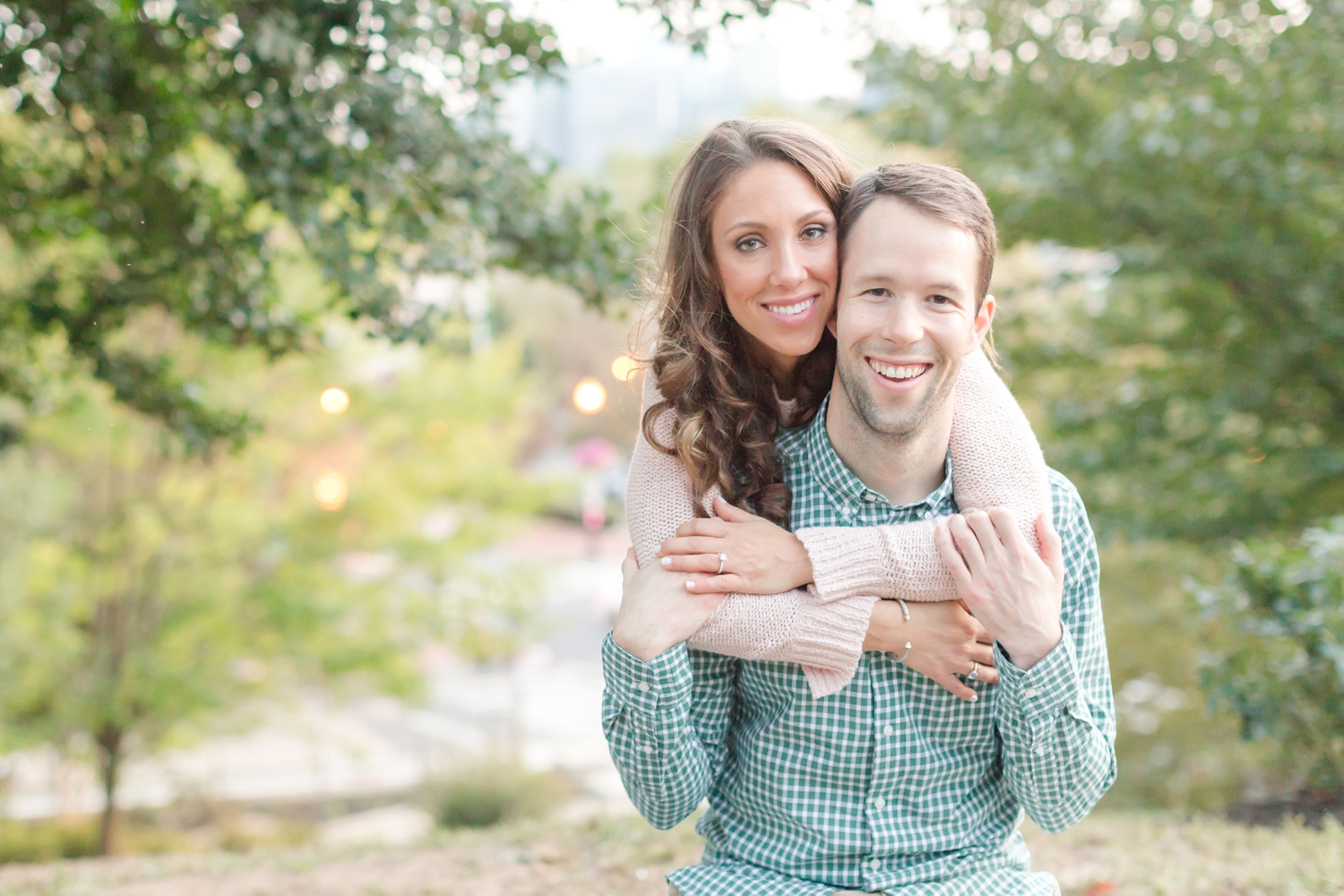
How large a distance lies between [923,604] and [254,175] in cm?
235

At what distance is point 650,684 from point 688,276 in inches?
33.3

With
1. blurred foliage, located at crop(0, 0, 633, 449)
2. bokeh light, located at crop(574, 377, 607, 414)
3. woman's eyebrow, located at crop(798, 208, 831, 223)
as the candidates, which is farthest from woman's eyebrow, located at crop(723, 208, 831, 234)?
bokeh light, located at crop(574, 377, 607, 414)

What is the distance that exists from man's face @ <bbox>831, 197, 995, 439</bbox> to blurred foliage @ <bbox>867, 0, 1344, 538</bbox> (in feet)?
10.3

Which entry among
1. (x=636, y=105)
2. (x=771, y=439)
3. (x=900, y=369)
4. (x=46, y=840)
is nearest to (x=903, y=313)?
(x=900, y=369)

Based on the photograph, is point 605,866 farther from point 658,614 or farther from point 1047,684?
point 1047,684

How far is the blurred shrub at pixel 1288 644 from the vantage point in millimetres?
3180

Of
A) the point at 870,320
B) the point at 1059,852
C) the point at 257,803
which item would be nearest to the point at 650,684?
the point at 870,320

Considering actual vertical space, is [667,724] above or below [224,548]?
above

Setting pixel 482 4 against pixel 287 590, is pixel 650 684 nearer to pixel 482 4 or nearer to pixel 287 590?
pixel 482 4

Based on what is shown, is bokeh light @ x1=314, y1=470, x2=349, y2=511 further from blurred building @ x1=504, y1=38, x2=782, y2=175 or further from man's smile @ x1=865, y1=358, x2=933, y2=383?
blurred building @ x1=504, y1=38, x2=782, y2=175

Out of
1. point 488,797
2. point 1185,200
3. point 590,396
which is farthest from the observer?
point 488,797

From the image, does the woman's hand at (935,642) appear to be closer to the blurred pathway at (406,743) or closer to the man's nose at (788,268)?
the man's nose at (788,268)

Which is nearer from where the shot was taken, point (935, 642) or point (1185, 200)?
point (935, 642)

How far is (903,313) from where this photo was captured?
185 centimetres
